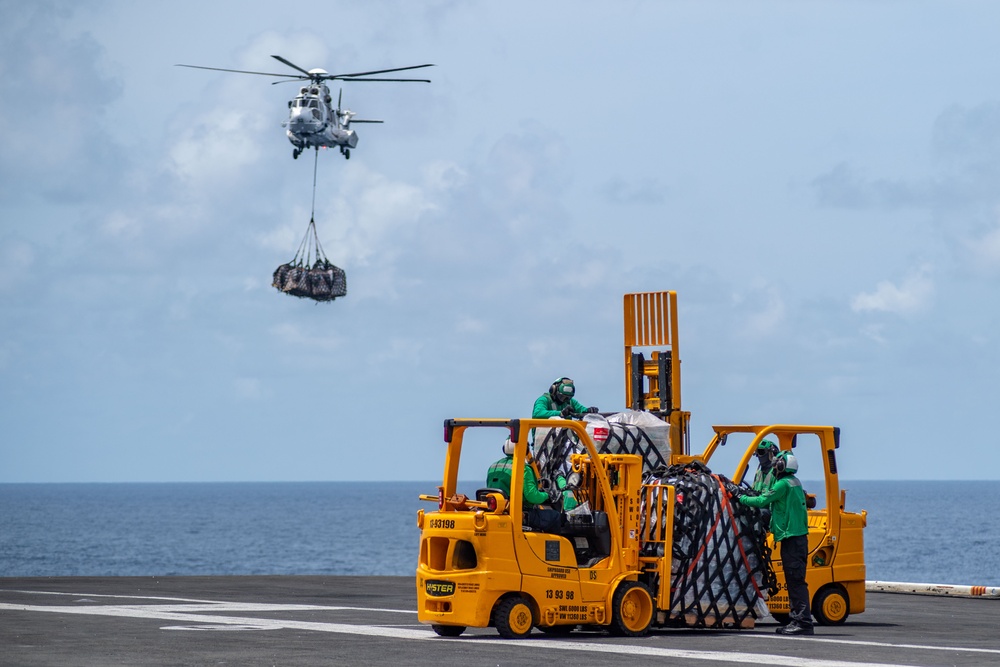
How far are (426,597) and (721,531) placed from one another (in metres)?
3.55

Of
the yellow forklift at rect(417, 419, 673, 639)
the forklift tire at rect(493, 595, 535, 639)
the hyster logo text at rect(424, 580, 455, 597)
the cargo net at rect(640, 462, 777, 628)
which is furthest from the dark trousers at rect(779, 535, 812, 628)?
the hyster logo text at rect(424, 580, 455, 597)

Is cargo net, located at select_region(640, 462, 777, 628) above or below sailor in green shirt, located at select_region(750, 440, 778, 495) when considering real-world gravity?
below

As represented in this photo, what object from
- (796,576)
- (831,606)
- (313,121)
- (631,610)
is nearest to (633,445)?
(631,610)

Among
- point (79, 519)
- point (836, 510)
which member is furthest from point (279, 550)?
point (836, 510)

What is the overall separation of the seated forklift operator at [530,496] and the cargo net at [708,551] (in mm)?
1363

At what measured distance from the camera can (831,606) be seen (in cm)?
1948

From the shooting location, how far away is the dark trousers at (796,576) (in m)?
17.8

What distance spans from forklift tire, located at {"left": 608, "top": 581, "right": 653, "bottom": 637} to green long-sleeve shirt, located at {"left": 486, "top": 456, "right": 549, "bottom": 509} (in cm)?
133

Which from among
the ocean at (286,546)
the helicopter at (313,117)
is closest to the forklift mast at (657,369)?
the helicopter at (313,117)

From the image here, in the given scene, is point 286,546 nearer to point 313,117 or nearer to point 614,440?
point 313,117

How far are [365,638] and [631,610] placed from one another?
9.47ft

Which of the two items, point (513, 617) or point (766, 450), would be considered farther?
point (766, 450)

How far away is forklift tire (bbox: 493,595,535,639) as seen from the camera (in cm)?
1647

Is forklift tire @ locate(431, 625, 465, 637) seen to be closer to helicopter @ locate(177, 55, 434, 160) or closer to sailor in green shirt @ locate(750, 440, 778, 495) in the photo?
sailor in green shirt @ locate(750, 440, 778, 495)
